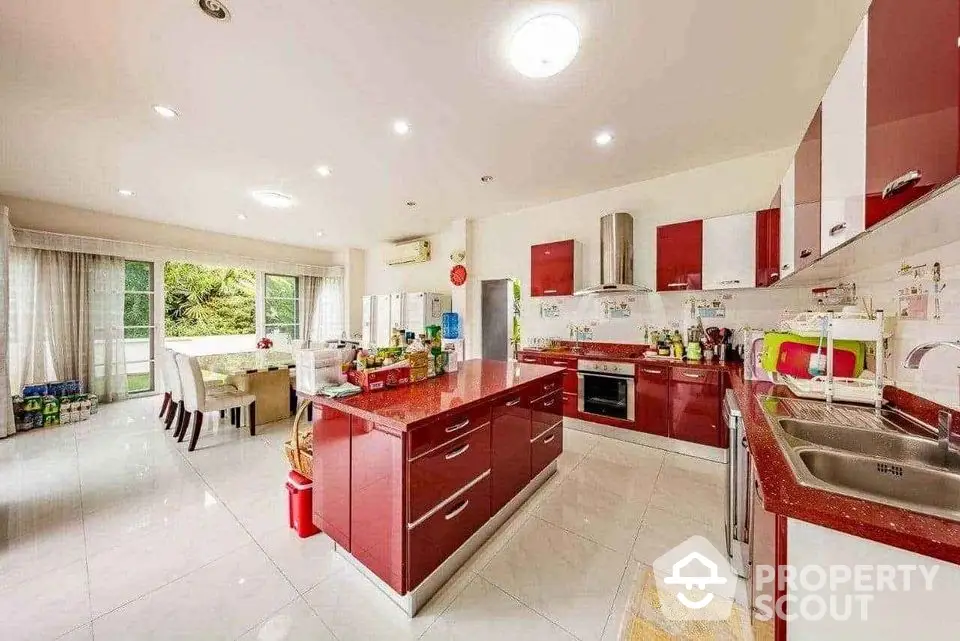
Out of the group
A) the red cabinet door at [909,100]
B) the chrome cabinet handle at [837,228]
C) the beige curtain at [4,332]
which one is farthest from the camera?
the beige curtain at [4,332]

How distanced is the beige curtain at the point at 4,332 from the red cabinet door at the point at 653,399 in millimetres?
6251

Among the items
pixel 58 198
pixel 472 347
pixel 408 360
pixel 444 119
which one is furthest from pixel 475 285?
pixel 58 198

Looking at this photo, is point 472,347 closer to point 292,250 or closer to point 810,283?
point 810,283

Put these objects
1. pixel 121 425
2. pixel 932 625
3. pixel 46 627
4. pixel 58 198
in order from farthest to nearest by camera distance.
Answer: pixel 58 198, pixel 121 425, pixel 46 627, pixel 932 625

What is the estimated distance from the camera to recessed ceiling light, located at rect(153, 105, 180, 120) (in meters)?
2.26

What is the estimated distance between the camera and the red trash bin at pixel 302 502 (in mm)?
1845

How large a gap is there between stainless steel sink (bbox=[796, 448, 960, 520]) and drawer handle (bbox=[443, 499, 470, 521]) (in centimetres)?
128

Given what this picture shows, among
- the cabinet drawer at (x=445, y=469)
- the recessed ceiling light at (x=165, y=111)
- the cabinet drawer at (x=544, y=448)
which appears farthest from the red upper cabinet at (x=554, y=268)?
the recessed ceiling light at (x=165, y=111)

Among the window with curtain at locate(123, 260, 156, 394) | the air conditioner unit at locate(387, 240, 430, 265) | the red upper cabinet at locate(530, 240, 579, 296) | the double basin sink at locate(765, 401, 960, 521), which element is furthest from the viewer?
the air conditioner unit at locate(387, 240, 430, 265)

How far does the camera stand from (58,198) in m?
3.96

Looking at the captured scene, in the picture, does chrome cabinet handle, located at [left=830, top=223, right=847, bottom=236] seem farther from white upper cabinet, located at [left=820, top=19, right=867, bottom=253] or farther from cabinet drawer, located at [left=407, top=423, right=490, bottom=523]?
cabinet drawer, located at [left=407, top=423, right=490, bottom=523]

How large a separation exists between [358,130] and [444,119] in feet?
2.26

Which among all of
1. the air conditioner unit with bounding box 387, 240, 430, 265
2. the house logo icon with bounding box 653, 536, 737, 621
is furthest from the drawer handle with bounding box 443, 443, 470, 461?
the air conditioner unit with bounding box 387, 240, 430, 265

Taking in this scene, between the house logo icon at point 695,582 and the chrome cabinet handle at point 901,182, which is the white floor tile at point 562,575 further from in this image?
the chrome cabinet handle at point 901,182
